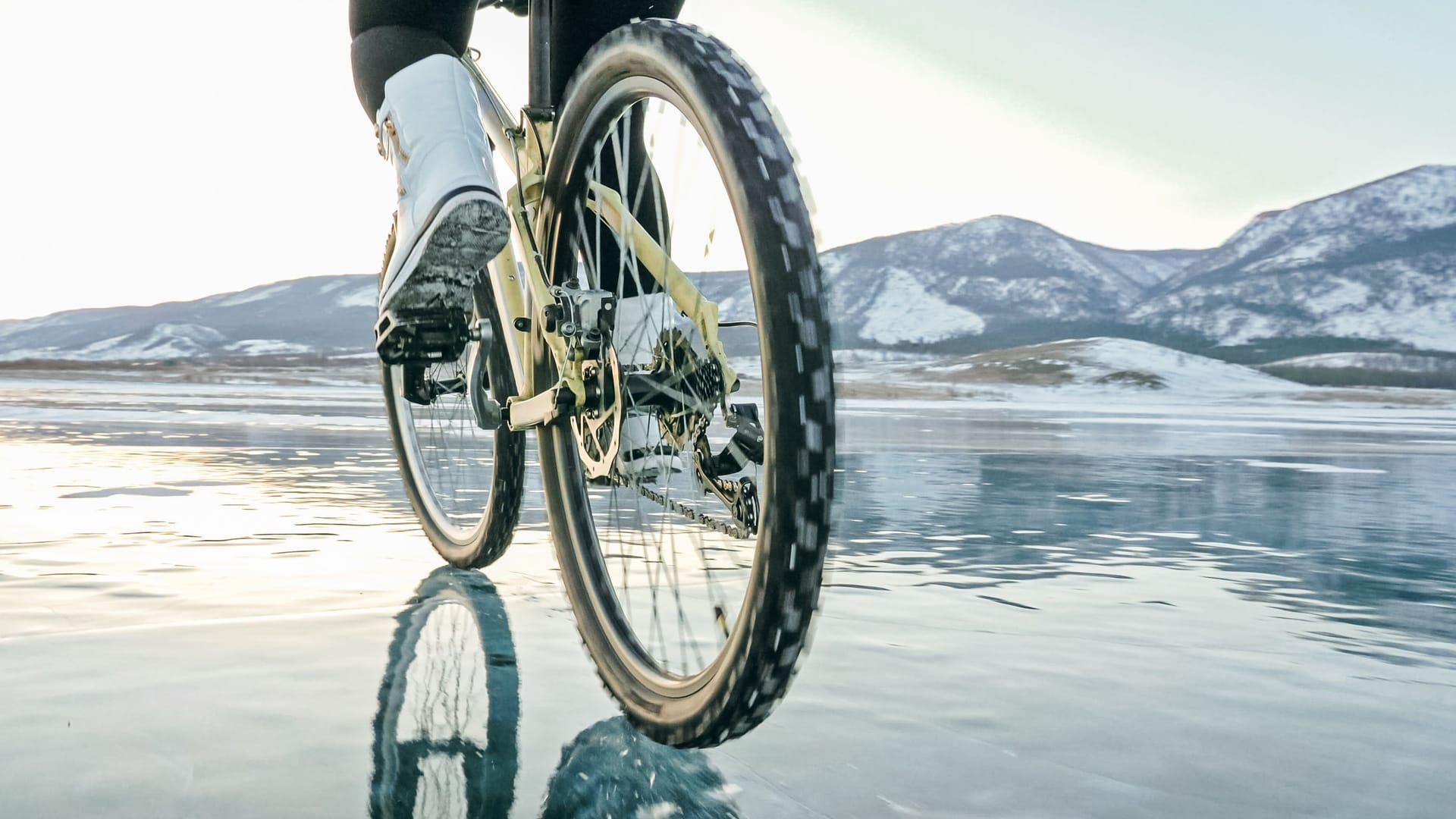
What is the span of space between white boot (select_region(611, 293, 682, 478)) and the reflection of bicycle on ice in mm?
403

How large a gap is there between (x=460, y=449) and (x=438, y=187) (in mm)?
1533

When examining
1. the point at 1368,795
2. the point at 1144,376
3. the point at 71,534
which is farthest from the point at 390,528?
the point at 1144,376

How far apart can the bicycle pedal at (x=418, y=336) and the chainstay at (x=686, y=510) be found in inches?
17.0

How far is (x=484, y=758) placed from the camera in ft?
4.92

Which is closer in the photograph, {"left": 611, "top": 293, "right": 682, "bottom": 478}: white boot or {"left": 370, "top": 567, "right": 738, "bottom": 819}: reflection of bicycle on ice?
{"left": 370, "top": 567, "right": 738, "bottom": 819}: reflection of bicycle on ice

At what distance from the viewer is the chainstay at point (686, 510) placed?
1.72 metres

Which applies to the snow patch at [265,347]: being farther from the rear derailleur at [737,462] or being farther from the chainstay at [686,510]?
the rear derailleur at [737,462]

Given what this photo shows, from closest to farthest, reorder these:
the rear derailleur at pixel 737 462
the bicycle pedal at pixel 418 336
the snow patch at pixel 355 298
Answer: the rear derailleur at pixel 737 462 → the bicycle pedal at pixel 418 336 → the snow patch at pixel 355 298

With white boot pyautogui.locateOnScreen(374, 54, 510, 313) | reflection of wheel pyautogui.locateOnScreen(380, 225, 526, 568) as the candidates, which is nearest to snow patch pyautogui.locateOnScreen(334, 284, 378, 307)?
reflection of wheel pyautogui.locateOnScreen(380, 225, 526, 568)

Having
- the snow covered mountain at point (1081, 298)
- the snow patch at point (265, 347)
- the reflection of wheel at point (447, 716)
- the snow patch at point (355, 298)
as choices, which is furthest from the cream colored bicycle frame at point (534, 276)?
the snow patch at point (355, 298)

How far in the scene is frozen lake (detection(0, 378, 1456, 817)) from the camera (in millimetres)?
1416

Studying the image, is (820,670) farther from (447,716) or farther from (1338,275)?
(1338,275)

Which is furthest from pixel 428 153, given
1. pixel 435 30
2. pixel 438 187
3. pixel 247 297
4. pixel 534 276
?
pixel 247 297

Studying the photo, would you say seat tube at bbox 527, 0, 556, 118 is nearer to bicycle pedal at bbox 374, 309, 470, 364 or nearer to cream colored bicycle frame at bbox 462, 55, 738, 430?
cream colored bicycle frame at bbox 462, 55, 738, 430
